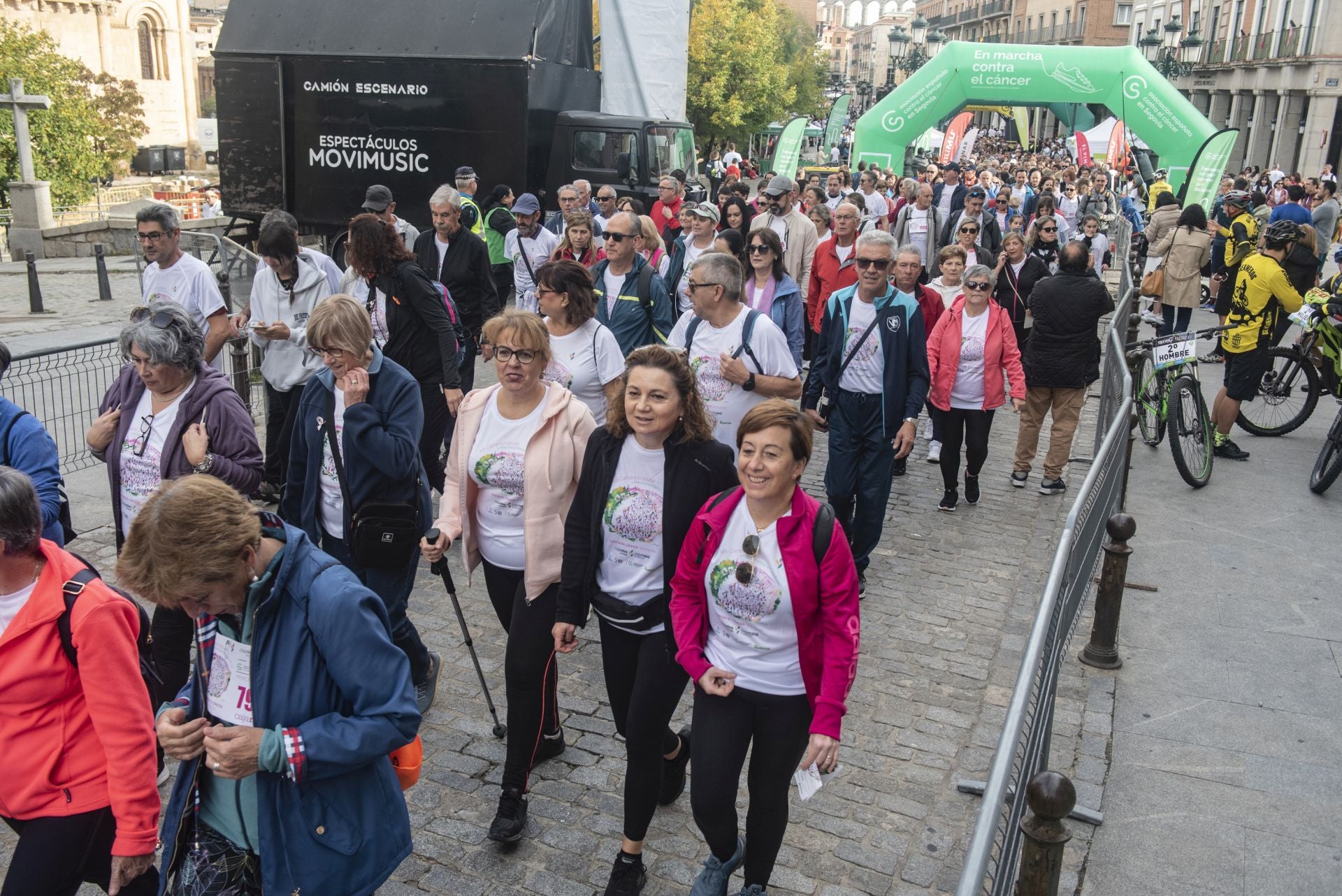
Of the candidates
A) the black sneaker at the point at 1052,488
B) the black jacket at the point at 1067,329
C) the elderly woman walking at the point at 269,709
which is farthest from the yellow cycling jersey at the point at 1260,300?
the elderly woman walking at the point at 269,709

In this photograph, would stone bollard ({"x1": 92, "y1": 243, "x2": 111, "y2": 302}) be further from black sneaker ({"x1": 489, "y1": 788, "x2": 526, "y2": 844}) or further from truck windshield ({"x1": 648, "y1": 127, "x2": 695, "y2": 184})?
black sneaker ({"x1": 489, "y1": 788, "x2": 526, "y2": 844})

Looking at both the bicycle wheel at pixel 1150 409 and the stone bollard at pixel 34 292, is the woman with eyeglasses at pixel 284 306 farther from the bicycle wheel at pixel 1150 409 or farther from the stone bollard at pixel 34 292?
the stone bollard at pixel 34 292

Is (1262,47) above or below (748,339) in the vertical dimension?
above

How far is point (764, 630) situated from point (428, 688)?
2.34 m

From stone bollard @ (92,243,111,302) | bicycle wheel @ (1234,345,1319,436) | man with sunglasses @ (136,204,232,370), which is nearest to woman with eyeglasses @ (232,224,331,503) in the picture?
man with sunglasses @ (136,204,232,370)

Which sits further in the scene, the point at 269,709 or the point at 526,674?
the point at 526,674

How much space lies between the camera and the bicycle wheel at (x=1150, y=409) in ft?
32.2

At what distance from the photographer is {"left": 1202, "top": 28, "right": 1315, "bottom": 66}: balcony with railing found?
4134cm

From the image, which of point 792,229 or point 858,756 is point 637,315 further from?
point 792,229

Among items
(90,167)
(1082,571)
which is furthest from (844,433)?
(90,167)

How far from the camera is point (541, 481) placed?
4.25 metres

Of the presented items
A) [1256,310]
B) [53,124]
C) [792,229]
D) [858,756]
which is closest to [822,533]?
[858,756]

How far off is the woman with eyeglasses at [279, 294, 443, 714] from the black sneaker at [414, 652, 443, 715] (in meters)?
0.63

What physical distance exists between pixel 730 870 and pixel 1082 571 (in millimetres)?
2392
